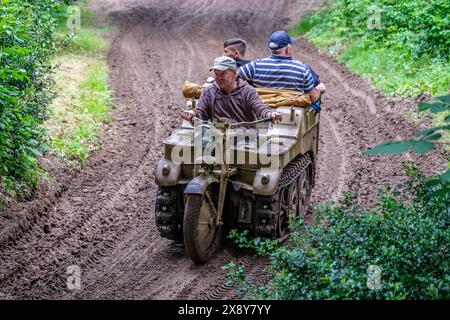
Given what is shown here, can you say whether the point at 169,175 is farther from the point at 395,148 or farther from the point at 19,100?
the point at 395,148

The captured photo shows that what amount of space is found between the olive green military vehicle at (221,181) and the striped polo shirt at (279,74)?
876 mm

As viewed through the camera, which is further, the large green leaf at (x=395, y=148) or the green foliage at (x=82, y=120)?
the green foliage at (x=82, y=120)

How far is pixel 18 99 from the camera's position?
10.4 m

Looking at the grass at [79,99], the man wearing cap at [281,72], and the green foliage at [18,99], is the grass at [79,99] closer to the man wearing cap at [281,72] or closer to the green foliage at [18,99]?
the green foliage at [18,99]

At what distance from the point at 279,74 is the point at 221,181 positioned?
2.29 m

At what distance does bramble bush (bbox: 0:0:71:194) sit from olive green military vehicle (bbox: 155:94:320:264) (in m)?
1.94

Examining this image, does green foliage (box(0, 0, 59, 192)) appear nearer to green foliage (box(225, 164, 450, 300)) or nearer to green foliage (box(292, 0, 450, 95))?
green foliage (box(225, 164, 450, 300))

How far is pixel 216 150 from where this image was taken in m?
8.70

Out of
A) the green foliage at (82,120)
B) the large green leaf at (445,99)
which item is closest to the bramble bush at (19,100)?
the green foliage at (82,120)

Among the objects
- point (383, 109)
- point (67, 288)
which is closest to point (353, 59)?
point (383, 109)

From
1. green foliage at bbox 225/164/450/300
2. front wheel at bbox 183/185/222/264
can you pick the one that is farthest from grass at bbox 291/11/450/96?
green foliage at bbox 225/164/450/300

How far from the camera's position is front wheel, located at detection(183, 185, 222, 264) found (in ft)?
27.2

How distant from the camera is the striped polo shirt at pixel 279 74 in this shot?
33.8 feet
